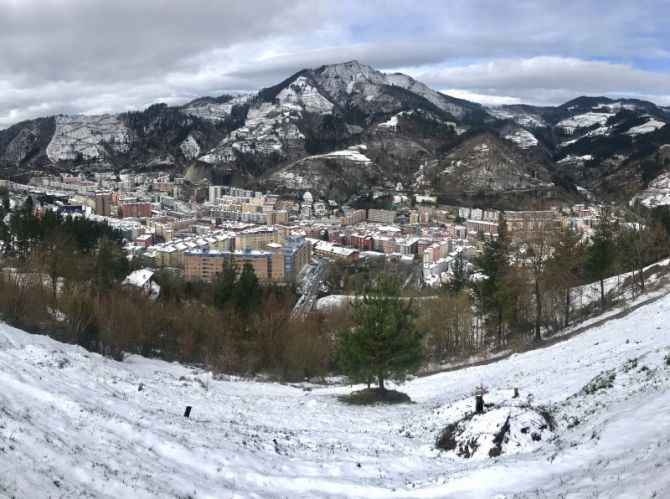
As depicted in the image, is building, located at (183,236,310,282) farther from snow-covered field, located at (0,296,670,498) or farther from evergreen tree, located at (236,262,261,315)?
snow-covered field, located at (0,296,670,498)

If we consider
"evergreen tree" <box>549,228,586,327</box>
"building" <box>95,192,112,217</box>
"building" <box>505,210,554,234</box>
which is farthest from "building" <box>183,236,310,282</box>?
"building" <box>95,192,112,217</box>

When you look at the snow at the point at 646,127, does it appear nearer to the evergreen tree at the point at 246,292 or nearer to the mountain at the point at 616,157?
the mountain at the point at 616,157

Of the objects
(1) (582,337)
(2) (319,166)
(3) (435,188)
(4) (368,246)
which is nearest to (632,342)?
(1) (582,337)

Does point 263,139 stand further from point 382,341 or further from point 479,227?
point 382,341

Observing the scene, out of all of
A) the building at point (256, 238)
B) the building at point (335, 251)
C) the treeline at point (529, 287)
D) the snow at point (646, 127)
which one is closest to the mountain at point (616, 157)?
the snow at point (646, 127)

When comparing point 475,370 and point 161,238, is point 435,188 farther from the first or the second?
point 475,370
